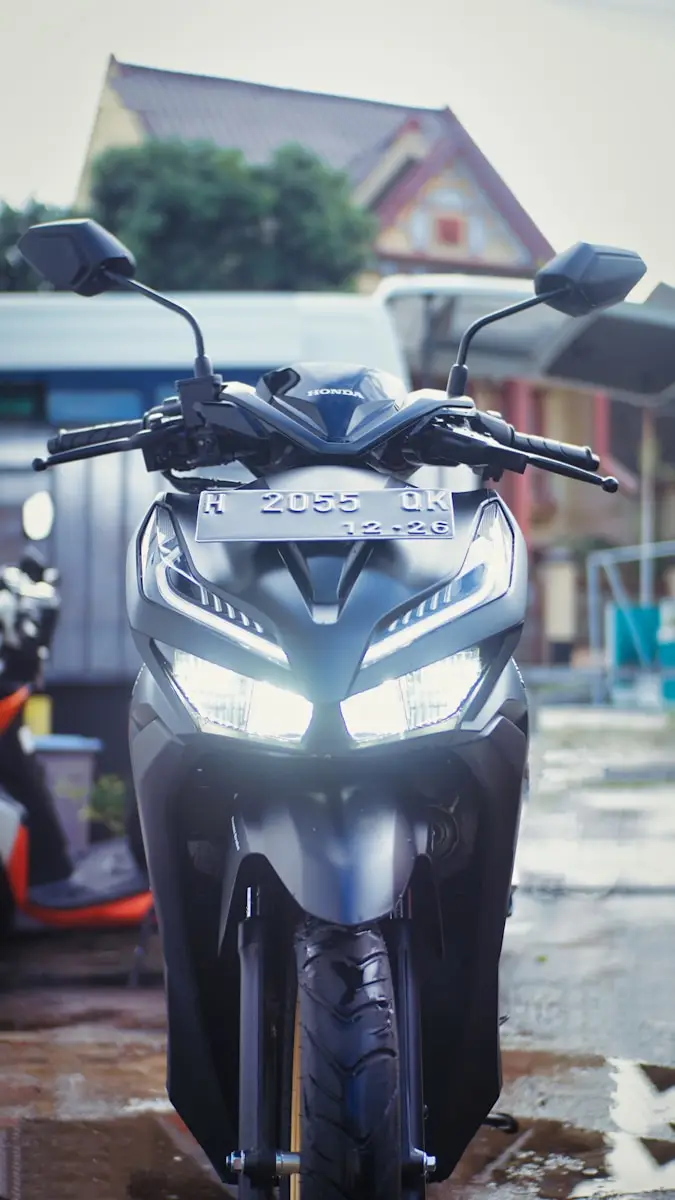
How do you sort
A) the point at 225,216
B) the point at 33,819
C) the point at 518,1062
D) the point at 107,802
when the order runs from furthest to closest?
the point at 225,216 < the point at 107,802 < the point at 33,819 < the point at 518,1062

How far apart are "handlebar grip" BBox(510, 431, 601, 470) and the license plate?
1.57 ft

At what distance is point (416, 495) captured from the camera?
2336 mm

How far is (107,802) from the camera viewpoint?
19.5 ft

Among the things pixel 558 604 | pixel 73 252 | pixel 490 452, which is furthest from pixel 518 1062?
pixel 558 604

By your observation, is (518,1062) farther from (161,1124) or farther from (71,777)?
(71,777)

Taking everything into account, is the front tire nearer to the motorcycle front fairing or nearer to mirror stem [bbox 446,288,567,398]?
the motorcycle front fairing

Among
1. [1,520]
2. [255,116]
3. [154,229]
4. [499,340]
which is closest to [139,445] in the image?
[1,520]

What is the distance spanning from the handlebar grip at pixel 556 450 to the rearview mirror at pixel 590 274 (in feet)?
0.80

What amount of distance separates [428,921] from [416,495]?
2.05ft

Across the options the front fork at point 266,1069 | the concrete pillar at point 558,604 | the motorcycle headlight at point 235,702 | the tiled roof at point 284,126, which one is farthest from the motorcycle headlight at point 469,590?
the concrete pillar at point 558,604

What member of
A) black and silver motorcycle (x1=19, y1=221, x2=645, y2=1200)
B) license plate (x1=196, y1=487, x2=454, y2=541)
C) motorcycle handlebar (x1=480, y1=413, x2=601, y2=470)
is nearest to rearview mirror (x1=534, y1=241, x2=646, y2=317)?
motorcycle handlebar (x1=480, y1=413, x2=601, y2=470)

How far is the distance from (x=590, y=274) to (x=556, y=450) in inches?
12.2

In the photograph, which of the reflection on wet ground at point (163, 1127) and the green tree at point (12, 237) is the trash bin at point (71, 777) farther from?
the green tree at point (12, 237)

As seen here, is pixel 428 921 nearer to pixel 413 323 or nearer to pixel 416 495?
pixel 416 495
